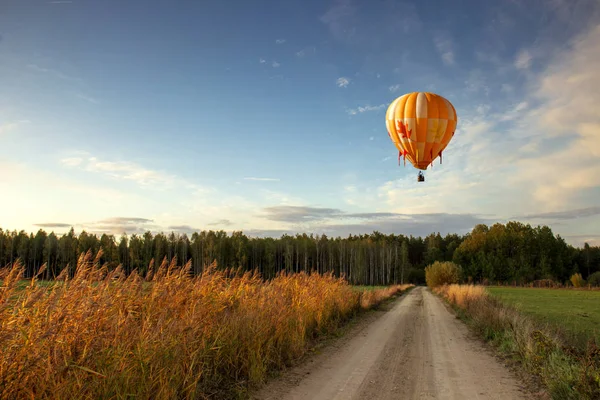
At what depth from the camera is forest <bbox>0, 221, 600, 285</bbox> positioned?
276 ft

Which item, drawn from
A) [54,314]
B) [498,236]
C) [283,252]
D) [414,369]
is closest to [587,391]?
[414,369]

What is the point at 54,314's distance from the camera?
4352 mm

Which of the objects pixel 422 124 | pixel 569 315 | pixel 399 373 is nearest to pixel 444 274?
pixel 569 315

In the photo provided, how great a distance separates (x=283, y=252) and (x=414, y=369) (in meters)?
84.3

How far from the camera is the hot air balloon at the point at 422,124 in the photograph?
702 inches

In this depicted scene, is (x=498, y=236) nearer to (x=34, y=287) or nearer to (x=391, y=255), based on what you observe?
(x=391, y=255)

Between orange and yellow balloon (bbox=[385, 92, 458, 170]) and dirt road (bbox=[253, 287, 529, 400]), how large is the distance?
9.30 meters

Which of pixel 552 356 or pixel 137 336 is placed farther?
pixel 552 356

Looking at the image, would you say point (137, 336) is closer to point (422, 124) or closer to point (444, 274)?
point (422, 124)

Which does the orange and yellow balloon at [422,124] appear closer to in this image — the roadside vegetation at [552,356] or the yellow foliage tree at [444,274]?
the roadside vegetation at [552,356]

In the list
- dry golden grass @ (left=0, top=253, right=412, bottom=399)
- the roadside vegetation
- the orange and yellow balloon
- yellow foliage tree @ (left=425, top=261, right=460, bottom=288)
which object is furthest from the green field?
yellow foliage tree @ (left=425, top=261, right=460, bottom=288)

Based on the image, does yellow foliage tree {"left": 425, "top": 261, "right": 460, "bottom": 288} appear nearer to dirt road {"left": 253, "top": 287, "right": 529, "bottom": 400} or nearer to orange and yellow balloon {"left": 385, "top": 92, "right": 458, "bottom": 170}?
orange and yellow balloon {"left": 385, "top": 92, "right": 458, "bottom": 170}

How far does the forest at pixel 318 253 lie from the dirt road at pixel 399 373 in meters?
68.4

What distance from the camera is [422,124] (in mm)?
17906
